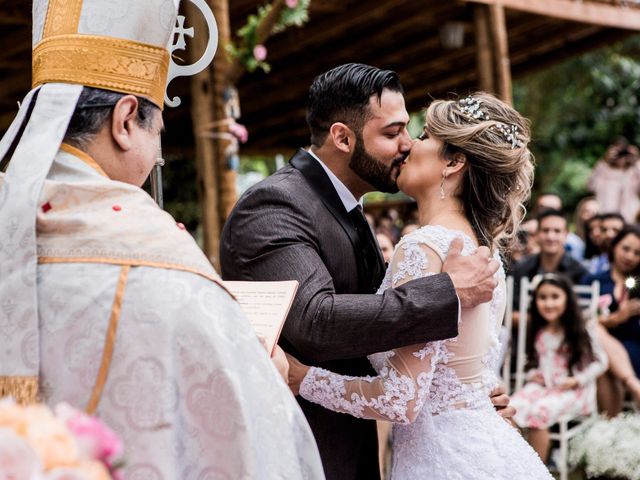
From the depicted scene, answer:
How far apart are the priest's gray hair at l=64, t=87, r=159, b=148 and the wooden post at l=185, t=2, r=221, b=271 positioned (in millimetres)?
4511

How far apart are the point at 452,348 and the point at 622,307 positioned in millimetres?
Answer: 5026

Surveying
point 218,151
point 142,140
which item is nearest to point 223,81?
point 218,151

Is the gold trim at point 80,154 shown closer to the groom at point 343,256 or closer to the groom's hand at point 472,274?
the groom at point 343,256

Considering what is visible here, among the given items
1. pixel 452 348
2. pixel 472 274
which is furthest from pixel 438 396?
pixel 472 274

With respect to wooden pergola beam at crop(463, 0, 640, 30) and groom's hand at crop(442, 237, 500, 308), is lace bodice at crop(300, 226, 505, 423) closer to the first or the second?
groom's hand at crop(442, 237, 500, 308)

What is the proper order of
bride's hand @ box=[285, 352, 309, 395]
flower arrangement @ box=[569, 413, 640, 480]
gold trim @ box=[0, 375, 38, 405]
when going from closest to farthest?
gold trim @ box=[0, 375, 38, 405] < bride's hand @ box=[285, 352, 309, 395] < flower arrangement @ box=[569, 413, 640, 480]

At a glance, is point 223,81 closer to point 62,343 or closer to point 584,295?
point 584,295

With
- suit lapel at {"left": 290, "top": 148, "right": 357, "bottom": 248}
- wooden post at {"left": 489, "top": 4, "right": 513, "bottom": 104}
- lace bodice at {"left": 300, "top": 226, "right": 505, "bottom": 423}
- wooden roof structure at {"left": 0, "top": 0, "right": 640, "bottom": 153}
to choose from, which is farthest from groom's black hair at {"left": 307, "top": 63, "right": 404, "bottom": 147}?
wooden post at {"left": 489, "top": 4, "right": 513, "bottom": 104}

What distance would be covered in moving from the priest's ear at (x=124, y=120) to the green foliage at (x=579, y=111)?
51.3 ft

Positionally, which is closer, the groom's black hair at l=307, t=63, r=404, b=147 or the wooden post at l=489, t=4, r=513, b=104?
the groom's black hair at l=307, t=63, r=404, b=147

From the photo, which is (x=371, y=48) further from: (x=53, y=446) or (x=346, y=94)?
(x=53, y=446)

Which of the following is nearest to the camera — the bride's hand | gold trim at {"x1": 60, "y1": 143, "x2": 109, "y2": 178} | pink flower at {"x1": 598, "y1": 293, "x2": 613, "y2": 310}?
gold trim at {"x1": 60, "y1": 143, "x2": 109, "y2": 178}

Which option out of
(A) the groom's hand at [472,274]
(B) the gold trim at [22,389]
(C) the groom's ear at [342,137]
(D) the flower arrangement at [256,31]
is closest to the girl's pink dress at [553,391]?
(D) the flower arrangement at [256,31]

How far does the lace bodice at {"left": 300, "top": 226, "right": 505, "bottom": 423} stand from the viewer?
2826mm
